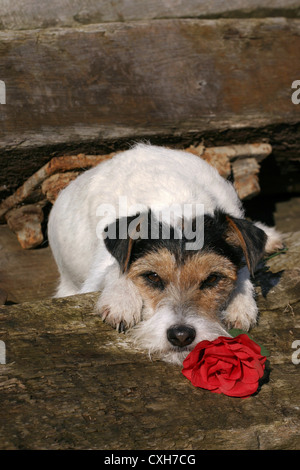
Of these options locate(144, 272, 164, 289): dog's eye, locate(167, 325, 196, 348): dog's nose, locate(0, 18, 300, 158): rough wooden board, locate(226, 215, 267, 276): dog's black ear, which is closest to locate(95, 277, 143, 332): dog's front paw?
locate(144, 272, 164, 289): dog's eye

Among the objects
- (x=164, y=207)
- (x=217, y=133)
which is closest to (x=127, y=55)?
(x=217, y=133)

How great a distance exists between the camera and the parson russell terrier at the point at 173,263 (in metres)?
3.43

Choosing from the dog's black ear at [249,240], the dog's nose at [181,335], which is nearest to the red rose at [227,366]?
the dog's nose at [181,335]

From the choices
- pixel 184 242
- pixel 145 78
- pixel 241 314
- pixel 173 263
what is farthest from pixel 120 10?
pixel 241 314

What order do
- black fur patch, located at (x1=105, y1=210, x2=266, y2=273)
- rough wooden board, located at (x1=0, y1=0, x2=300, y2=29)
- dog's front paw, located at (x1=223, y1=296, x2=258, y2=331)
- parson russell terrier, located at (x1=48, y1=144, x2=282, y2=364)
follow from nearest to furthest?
parson russell terrier, located at (x1=48, y1=144, x2=282, y2=364) < black fur patch, located at (x1=105, y1=210, x2=266, y2=273) < dog's front paw, located at (x1=223, y1=296, x2=258, y2=331) < rough wooden board, located at (x1=0, y1=0, x2=300, y2=29)

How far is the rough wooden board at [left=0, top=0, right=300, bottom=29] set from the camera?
5664 mm

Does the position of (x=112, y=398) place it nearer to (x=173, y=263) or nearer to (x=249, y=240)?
(x=173, y=263)

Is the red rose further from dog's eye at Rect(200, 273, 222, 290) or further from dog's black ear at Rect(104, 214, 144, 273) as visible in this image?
dog's black ear at Rect(104, 214, 144, 273)

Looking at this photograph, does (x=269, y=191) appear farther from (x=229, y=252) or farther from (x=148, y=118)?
(x=229, y=252)

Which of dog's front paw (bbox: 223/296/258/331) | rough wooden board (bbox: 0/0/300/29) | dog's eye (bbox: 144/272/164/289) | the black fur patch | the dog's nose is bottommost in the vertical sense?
dog's front paw (bbox: 223/296/258/331)

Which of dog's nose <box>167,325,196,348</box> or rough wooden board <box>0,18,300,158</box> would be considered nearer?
dog's nose <box>167,325,196,348</box>

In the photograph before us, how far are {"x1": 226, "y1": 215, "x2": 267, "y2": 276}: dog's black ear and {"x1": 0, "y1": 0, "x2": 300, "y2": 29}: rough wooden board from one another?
10.5 ft

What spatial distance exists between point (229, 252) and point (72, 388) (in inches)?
54.6

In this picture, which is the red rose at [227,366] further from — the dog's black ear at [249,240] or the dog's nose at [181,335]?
the dog's black ear at [249,240]
